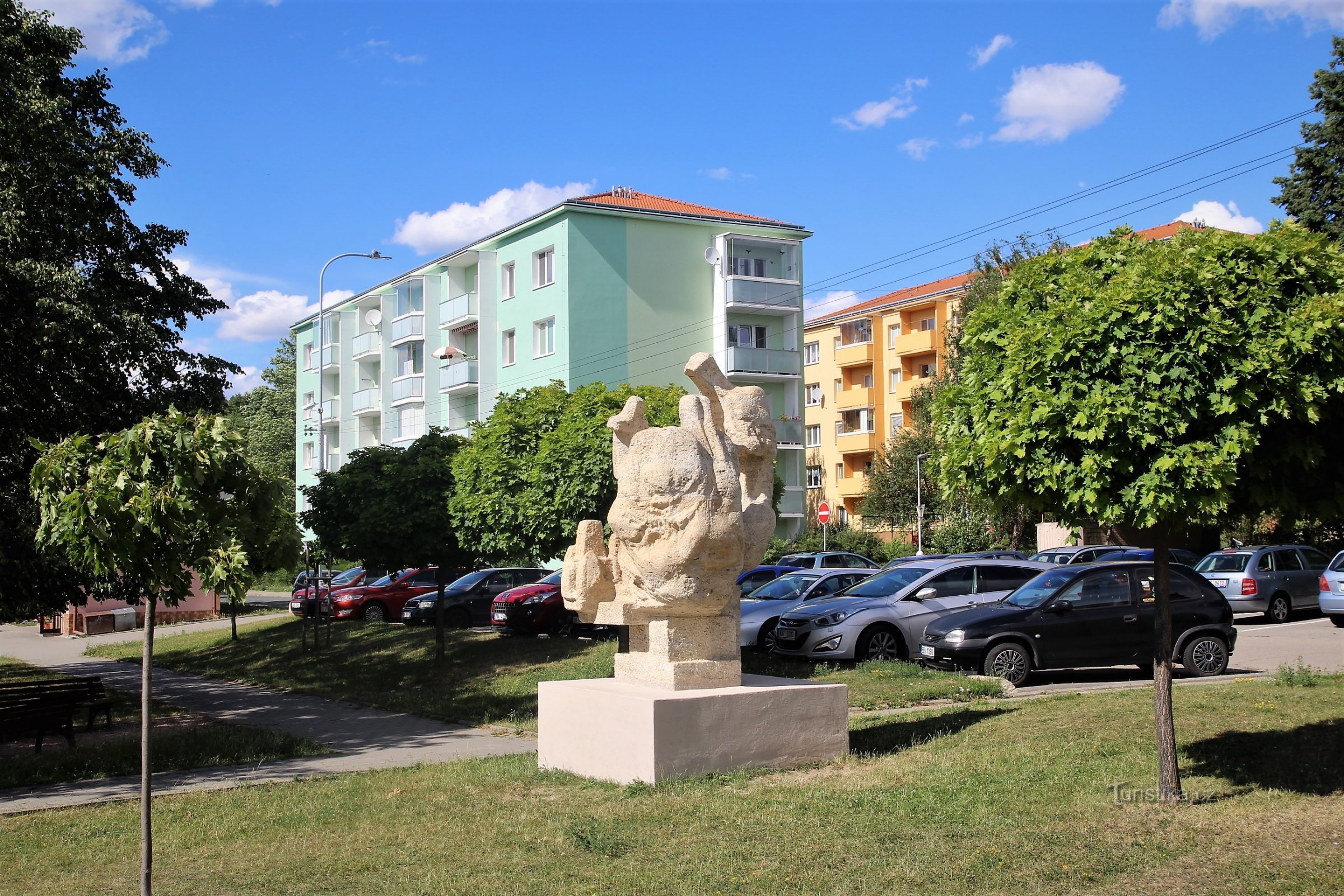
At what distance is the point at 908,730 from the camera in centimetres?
1086

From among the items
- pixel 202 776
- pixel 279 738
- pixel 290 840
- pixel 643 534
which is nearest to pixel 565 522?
pixel 279 738

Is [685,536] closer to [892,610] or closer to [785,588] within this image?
[892,610]

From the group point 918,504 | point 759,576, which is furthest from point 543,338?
point 759,576

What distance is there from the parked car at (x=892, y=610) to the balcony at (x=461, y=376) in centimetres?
2845

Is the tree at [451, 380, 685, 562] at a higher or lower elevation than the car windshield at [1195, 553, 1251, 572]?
higher

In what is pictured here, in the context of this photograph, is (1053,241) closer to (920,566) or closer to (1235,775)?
(920,566)

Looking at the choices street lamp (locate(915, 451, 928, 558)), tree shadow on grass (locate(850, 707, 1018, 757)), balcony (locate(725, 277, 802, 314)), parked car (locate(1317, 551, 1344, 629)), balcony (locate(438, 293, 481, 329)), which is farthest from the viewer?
street lamp (locate(915, 451, 928, 558))

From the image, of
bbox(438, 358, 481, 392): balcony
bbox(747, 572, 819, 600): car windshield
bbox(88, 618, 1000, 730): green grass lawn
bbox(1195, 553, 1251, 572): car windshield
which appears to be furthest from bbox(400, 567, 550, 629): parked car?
bbox(438, 358, 481, 392): balcony

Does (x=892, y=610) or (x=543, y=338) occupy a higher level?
(x=543, y=338)

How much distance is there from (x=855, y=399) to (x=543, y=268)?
22.5 m

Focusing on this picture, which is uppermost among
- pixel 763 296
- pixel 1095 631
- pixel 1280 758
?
pixel 763 296

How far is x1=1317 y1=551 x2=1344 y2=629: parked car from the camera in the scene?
2147 cm

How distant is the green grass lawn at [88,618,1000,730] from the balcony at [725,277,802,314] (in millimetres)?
18728

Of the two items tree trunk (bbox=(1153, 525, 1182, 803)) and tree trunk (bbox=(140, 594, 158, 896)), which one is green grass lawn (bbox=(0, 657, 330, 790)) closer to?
tree trunk (bbox=(140, 594, 158, 896))
